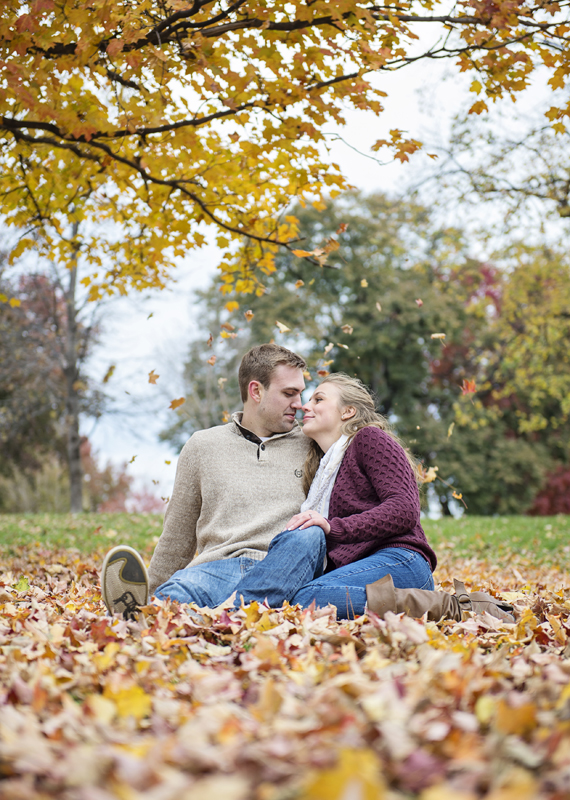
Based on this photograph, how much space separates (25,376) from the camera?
52.5 ft

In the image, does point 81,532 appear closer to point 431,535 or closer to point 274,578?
point 431,535

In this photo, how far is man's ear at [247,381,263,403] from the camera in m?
3.88

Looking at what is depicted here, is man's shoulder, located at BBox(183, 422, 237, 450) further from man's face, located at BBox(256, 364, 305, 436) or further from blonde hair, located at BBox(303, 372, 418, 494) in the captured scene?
blonde hair, located at BBox(303, 372, 418, 494)

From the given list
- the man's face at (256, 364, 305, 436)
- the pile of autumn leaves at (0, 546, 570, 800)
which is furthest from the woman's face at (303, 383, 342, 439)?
the pile of autumn leaves at (0, 546, 570, 800)

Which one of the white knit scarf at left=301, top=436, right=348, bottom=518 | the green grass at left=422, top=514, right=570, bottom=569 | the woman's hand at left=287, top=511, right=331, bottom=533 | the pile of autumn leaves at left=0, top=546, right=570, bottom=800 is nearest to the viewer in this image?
the pile of autumn leaves at left=0, top=546, right=570, bottom=800

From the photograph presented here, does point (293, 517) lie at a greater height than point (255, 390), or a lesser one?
lesser

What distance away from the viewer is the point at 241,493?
3590mm

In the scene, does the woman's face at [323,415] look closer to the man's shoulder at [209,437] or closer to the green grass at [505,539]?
the man's shoulder at [209,437]

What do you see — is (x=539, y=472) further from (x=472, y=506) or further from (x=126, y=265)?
(x=126, y=265)

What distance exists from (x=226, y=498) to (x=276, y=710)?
2.04 meters

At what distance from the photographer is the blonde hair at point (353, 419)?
3658 millimetres

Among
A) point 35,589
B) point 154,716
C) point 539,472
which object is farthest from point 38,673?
point 539,472

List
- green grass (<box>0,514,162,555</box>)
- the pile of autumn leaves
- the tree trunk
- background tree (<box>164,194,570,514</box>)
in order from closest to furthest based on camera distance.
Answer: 1. the pile of autumn leaves
2. green grass (<box>0,514,162,555</box>)
3. the tree trunk
4. background tree (<box>164,194,570,514</box>)

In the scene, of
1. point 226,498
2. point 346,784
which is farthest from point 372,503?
point 346,784
